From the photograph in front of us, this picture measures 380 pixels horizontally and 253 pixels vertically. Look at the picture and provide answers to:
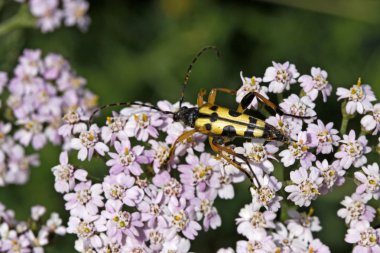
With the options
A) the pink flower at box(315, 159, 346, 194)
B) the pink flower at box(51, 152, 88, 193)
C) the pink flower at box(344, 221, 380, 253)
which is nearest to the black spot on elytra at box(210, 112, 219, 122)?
the pink flower at box(315, 159, 346, 194)

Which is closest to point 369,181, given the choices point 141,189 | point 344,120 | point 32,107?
point 344,120

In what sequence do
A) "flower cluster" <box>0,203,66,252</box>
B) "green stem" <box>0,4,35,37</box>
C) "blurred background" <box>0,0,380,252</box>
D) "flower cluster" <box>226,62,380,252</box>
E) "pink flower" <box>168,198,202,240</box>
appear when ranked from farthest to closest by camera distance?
1. "blurred background" <box>0,0,380,252</box>
2. "green stem" <box>0,4,35,37</box>
3. "flower cluster" <box>0,203,66,252</box>
4. "pink flower" <box>168,198,202,240</box>
5. "flower cluster" <box>226,62,380,252</box>

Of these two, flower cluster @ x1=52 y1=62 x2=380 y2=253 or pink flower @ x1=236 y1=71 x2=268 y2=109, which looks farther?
pink flower @ x1=236 y1=71 x2=268 y2=109

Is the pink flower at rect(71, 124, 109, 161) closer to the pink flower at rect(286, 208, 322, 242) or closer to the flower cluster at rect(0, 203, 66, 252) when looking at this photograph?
the flower cluster at rect(0, 203, 66, 252)

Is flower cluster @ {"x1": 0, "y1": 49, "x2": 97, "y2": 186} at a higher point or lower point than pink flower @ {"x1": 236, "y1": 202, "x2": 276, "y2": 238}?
higher

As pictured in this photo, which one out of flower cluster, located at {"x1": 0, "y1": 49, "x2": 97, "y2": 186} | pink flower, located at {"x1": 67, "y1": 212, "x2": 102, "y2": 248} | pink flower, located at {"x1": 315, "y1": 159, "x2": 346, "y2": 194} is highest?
flower cluster, located at {"x1": 0, "y1": 49, "x2": 97, "y2": 186}

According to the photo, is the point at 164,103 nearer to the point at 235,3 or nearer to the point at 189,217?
the point at 189,217

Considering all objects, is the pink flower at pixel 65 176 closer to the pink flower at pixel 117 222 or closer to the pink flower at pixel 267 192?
the pink flower at pixel 117 222
